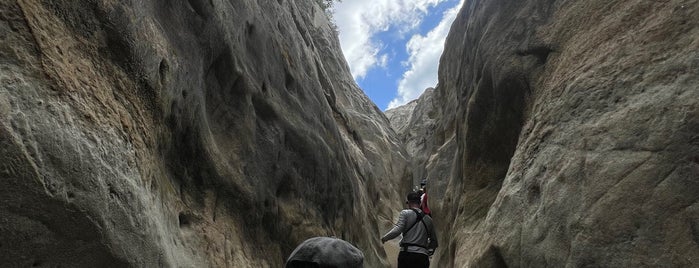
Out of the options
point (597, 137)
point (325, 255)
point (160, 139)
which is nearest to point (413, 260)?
point (597, 137)

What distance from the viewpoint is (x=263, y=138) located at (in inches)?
398

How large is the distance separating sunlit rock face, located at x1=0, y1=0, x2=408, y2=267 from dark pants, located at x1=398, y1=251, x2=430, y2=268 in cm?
249

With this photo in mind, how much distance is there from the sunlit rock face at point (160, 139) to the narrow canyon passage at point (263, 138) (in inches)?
0.9

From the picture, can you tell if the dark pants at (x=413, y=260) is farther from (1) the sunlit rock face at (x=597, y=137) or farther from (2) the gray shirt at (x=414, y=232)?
(1) the sunlit rock face at (x=597, y=137)

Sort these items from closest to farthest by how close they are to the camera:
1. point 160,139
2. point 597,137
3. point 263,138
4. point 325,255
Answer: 1. point 325,255
2. point 597,137
3. point 160,139
4. point 263,138

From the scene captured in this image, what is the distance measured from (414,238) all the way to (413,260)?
335 mm

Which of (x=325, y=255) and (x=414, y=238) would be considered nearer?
(x=325, y=255)

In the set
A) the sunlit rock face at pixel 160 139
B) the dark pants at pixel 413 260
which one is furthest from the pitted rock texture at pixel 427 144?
the dark pants at pixel 413 260

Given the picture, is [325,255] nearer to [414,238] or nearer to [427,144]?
[414,238]

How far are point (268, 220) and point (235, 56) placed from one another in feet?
10.2

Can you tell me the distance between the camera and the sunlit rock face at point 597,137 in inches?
174

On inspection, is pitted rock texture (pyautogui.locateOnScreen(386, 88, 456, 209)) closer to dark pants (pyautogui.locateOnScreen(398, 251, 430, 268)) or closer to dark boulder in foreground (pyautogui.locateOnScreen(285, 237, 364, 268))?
dark pants (pyautogui.locateOnScreen(398, 251, 430, 268))

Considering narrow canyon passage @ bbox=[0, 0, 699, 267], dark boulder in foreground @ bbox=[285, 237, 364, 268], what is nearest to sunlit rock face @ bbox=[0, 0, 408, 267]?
narrow canyon passage @ bbox=[0, 0, 699, 267]

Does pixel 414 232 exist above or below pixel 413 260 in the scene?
above
